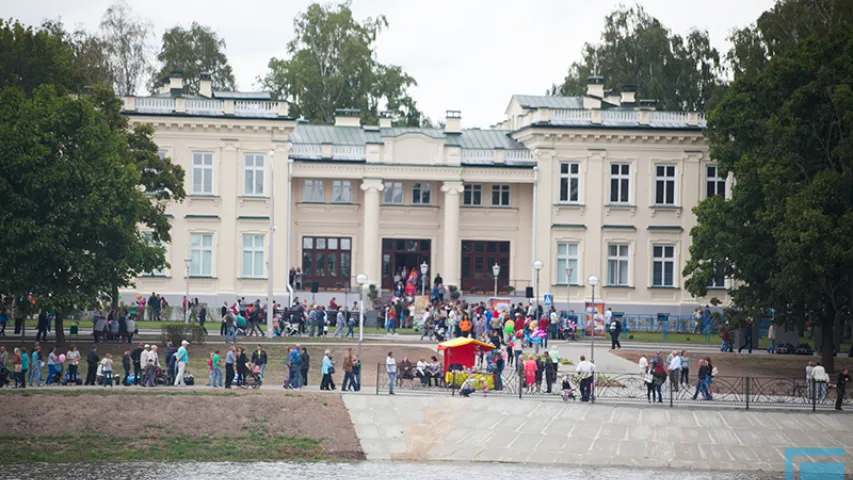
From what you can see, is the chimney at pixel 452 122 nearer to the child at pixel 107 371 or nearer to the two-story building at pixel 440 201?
the two-story building at pixel 440 201

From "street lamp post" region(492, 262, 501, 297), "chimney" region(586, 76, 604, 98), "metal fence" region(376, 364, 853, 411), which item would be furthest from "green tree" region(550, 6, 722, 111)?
"metal fence" region(376, 364, 853, 411)

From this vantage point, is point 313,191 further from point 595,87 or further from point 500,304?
point 595,87

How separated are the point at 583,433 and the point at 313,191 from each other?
3688 cm

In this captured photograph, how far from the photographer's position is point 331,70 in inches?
3846

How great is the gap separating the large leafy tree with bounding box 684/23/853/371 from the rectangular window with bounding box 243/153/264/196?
83.5 feet

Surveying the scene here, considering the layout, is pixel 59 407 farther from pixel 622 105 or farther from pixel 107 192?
pixel 622 105

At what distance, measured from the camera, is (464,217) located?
253ft

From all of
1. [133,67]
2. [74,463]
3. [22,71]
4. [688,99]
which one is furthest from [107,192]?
[688,99]

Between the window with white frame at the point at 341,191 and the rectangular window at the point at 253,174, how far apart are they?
16.2 ft

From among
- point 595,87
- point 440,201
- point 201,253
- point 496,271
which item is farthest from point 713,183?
point 201,253

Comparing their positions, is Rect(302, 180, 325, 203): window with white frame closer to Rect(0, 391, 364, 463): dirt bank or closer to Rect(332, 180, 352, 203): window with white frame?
Rect(332, 180, 352, 203): window with white frame

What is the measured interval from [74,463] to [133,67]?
59.1 m

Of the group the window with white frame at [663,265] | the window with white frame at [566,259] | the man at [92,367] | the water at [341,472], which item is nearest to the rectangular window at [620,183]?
the window with white frame at [663,265]

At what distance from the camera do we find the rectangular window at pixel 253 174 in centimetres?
7306
